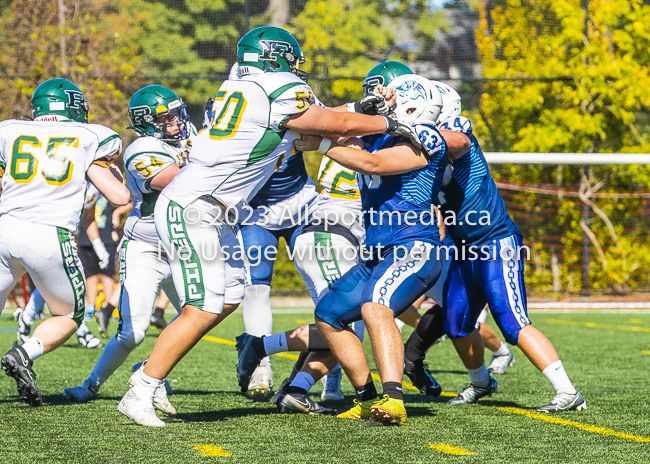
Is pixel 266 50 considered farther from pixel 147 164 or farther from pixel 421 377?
pixel 421 377

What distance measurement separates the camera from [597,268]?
13422 mm

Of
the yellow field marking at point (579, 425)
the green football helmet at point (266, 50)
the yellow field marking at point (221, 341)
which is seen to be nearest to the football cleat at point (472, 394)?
the yellow field marking at point (579, 425)

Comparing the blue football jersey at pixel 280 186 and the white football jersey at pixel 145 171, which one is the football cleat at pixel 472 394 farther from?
the white football jersey at pixel 145 171

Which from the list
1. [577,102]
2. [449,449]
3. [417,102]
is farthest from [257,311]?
[577,102]

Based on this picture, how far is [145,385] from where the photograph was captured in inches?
147

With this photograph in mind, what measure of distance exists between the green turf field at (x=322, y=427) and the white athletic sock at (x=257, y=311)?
416 millimetres

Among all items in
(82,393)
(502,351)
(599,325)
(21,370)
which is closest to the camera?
(21,370)

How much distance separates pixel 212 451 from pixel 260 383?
1.35 metres

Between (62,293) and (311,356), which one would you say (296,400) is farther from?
(62,293)

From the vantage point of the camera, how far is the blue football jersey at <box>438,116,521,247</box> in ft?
14.1

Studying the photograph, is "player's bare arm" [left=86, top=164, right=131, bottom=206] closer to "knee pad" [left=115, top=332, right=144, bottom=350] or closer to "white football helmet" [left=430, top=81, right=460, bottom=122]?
"knee pad" [left=115, top=332, right=144, bottom=350]

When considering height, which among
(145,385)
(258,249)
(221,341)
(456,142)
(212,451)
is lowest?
(221,341)

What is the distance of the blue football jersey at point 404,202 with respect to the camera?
3943 millimetres

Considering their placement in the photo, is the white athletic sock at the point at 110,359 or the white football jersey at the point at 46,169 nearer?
the white football jersey at the point at 46,169
